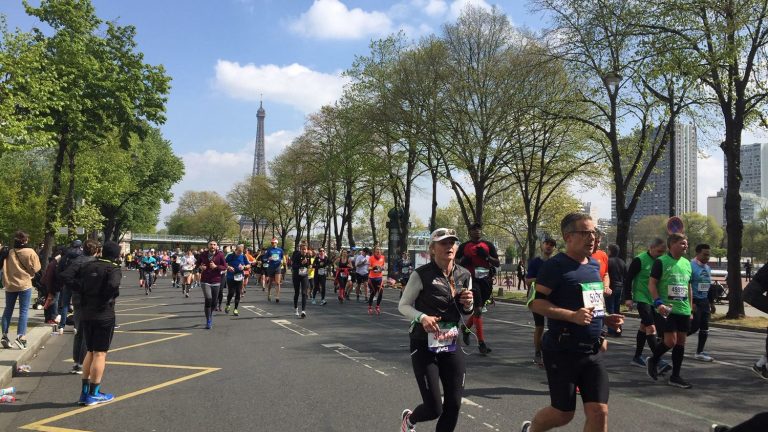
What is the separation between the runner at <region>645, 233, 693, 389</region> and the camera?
7055 mm

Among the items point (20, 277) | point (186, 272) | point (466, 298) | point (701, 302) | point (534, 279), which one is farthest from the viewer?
point (186, 272)

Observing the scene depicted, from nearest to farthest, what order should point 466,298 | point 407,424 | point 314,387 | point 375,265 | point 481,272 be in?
point 466,298 < point 407,424 < point 314,387 < point 481,272 < point 375,265

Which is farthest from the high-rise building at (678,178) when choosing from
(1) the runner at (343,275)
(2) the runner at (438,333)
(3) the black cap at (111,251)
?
(3) the black cap at (111,251)

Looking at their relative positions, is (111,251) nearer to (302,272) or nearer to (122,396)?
(122,396)

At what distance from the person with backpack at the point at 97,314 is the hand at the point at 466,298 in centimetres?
401

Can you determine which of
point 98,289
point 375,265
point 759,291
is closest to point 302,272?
point 375,265

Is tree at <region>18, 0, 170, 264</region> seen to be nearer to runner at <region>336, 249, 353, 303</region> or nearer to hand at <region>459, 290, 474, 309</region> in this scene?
runner at <region>336, 249, 353, 303</region>

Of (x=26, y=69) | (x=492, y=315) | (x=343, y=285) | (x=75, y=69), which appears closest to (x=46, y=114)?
(x=75, y=69)

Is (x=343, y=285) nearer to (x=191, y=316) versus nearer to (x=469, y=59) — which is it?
(x=191, y=316)

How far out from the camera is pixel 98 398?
619 cm

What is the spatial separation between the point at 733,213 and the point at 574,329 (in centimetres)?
1590

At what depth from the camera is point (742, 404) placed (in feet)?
20.5

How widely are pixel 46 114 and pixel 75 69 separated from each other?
2013 millimetres

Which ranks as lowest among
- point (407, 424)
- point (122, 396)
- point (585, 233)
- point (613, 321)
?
point (122, 396)
